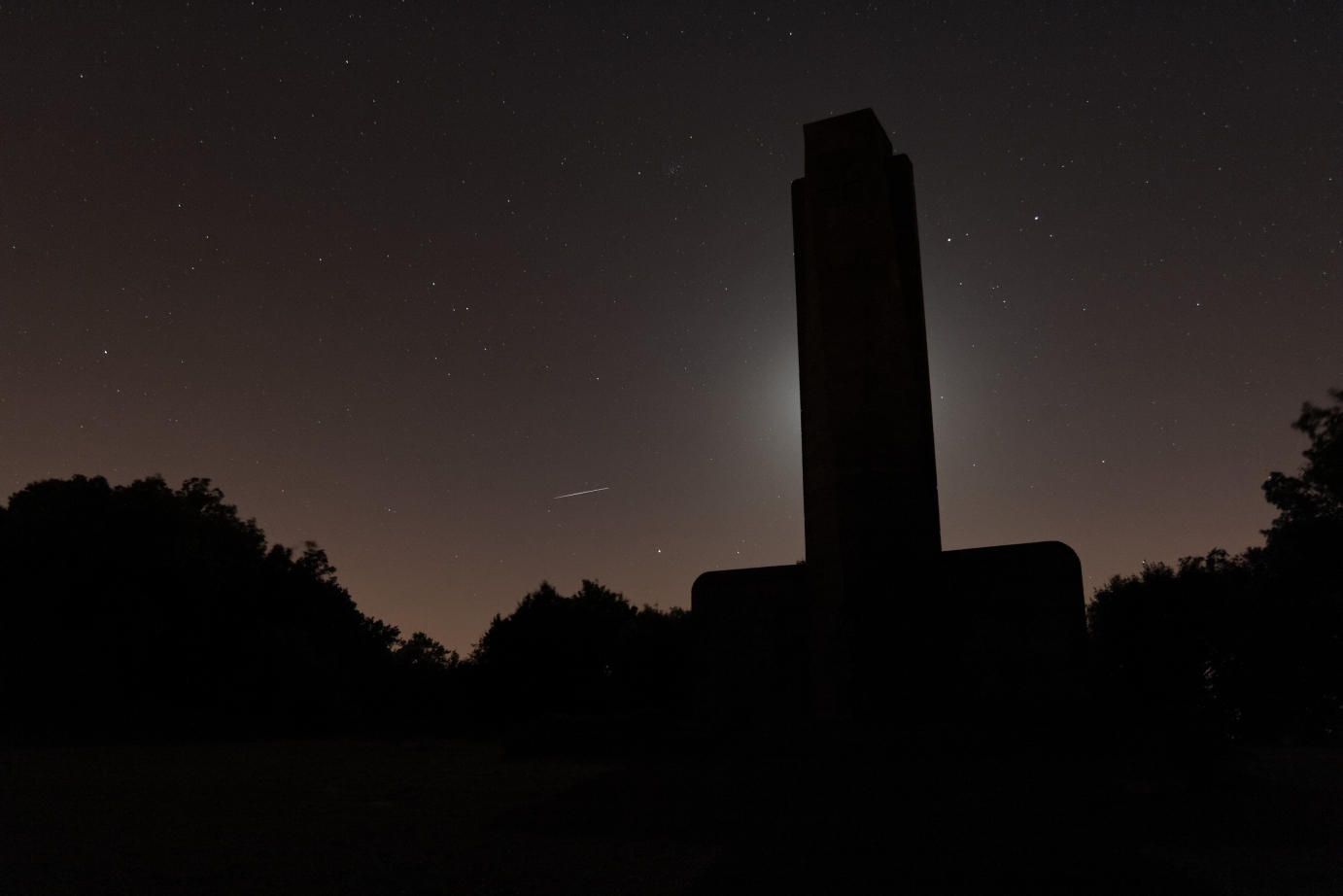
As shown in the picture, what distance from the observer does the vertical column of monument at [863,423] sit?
1510 centimetres

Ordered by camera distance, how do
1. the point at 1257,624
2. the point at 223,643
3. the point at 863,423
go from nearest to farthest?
the point at 863,423 < the point at 1257,624 < the point at 223,643

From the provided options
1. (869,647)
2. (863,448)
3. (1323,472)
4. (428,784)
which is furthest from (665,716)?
(1323,472)

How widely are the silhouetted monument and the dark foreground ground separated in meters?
2.53

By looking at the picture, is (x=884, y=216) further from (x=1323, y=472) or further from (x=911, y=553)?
(x=1323, y=472)

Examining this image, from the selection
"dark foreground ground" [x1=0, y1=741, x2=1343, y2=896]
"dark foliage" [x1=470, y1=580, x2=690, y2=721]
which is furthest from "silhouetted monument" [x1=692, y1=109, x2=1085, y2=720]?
"dark foliage" [x1=470, y1=580, x2=690, y2=721]

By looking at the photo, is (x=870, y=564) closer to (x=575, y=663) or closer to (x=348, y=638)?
(x=575, y=663)

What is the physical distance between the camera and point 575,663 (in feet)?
115

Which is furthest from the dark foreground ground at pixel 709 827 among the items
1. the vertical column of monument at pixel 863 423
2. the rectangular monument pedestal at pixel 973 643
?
the vertical column of monument at pixel 863 423

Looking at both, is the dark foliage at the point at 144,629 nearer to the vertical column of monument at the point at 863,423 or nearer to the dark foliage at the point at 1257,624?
the vertical column of monument at the point at 863,423

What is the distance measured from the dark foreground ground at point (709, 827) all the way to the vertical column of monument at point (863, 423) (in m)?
2.75

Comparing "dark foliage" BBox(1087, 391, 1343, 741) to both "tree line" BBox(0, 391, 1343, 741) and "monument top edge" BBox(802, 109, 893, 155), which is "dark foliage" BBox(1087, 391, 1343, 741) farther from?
"monument top edge" BBox(802, 109, 893, 155)

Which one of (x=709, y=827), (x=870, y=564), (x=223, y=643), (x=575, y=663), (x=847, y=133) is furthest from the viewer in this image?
(x=575, y=663)

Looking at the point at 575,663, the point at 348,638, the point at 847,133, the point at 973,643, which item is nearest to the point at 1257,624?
the point at 973,643

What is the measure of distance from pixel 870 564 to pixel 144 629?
73.3 ft
